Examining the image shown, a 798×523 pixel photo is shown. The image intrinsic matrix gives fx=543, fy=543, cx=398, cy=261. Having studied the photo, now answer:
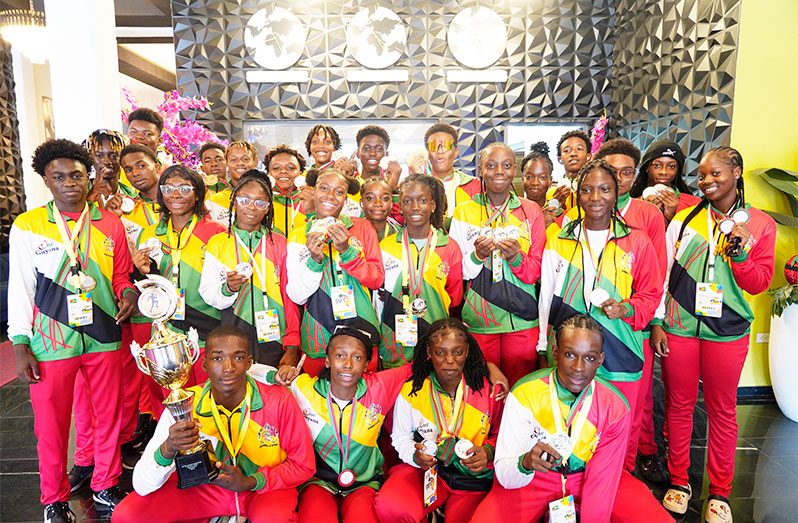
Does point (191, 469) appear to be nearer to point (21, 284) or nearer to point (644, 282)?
point (21, 284)

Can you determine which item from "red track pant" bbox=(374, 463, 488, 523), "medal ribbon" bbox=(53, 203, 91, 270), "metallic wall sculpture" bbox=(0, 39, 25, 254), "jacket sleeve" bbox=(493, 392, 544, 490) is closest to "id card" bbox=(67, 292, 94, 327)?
"medal ribbon" bbox=(53, 203, 91, 270)

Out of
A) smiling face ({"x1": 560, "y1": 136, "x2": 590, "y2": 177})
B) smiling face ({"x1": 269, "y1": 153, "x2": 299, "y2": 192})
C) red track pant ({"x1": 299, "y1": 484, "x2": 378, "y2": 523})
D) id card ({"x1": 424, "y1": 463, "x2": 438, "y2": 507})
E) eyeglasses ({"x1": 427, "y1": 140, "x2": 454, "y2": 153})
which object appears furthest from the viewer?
smiling face ({"x1": 560, "y1": 136, "x2": 590, "y2": 177})

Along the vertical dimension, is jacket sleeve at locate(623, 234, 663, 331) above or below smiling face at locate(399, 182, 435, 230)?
below

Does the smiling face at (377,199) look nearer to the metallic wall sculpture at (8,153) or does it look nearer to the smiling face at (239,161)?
the smiling face at (239,161)

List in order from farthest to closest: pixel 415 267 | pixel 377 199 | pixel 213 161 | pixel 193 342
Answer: pixel 213 161 → pixel 377 199 → pixel 415 267 → pixel 193 342

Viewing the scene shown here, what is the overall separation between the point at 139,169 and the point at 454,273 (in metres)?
2.23

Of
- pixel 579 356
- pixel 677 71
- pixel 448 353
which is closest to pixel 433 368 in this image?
pixel 448 353

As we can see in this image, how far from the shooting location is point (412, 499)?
2652mm

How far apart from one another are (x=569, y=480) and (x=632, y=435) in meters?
0.92

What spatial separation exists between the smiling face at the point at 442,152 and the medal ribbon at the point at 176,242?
1.70 meters

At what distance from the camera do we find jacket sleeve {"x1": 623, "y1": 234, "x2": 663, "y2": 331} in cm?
285

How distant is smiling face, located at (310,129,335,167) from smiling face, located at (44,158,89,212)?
70.4 inches

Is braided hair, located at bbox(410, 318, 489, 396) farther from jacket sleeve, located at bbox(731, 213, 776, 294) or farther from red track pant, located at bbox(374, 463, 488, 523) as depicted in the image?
jacket sleeve, located at bbox(731, 213, 776, 294)

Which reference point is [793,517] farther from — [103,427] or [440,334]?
[103,427]
